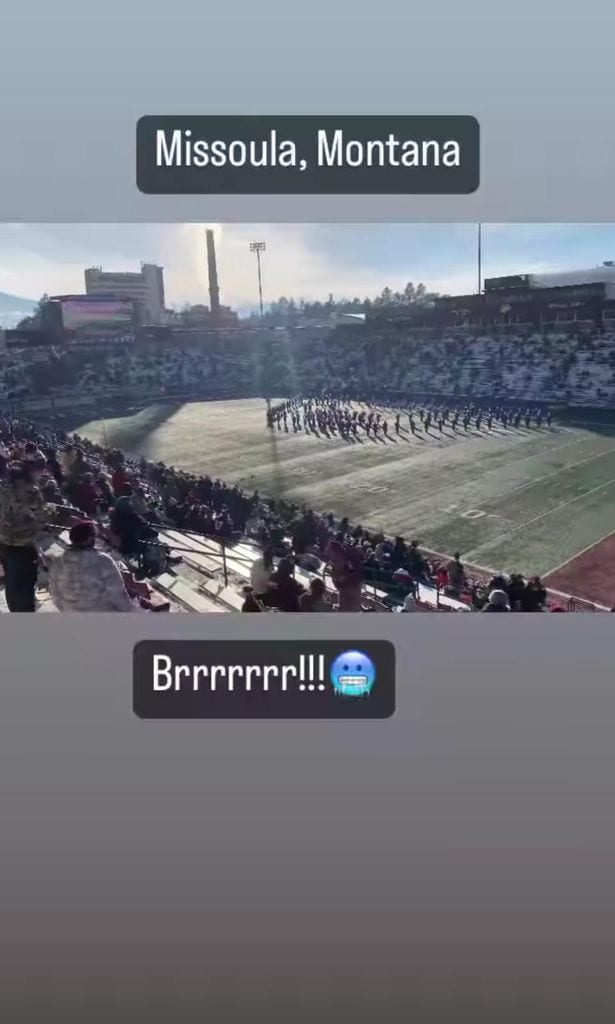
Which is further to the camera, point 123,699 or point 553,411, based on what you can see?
point 553,411

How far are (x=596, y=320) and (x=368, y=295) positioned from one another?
97 cm

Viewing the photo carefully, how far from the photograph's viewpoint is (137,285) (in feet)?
6.48

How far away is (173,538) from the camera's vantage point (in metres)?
2.23

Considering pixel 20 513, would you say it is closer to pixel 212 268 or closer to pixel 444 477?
pixel 212 268

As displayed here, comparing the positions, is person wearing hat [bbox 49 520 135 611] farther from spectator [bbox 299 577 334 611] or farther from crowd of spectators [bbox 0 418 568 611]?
spectator [bbox 299 577 334 611]

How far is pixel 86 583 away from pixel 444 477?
5.33 feet

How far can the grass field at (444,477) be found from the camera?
214 centimetres

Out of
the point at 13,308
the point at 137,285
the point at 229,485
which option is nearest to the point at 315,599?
the point at 229,485

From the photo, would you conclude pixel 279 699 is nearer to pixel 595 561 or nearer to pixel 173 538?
pixel 173 538

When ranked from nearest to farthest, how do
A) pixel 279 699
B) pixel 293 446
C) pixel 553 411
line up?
pixel 279 699
pixel 293 446
pixel 553 411

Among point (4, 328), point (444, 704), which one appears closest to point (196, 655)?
point (444, 704)

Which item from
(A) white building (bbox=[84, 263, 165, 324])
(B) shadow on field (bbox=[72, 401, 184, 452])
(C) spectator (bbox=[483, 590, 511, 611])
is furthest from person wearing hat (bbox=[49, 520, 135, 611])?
(C) spectator (bbox=[483, 590, 511, 611])

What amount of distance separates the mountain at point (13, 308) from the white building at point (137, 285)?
0.64ft

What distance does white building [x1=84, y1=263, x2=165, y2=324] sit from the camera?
1904mm
